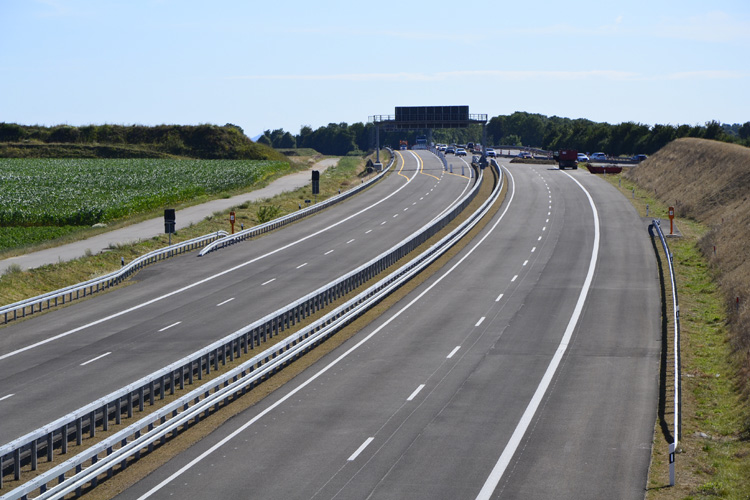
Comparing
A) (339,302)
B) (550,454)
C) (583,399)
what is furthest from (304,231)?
(550,454)

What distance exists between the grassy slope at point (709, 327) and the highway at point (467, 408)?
1.02m

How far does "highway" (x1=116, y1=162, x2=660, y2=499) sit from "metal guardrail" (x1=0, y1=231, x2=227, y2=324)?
14.1 m

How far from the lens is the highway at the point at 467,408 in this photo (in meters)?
17.3

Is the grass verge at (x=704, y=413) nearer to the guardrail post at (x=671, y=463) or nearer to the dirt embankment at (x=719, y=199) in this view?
the guardrail post at (x=671, y=463)

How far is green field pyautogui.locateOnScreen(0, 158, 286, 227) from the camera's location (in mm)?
65688

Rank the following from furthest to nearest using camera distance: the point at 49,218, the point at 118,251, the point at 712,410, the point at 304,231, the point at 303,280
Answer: the point at 49,218 → the point at 304,231 → the point at 118,251 → the point at 303,280 → the point at 712,410

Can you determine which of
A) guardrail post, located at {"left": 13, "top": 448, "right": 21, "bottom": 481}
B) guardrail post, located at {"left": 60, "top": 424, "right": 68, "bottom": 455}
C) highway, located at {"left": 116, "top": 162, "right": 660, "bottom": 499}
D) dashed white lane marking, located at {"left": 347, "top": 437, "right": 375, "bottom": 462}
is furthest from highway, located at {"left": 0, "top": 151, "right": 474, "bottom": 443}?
dashed white lane marking, located at {"left": 347, "top": 437, "right": 375, "bottom": 462}

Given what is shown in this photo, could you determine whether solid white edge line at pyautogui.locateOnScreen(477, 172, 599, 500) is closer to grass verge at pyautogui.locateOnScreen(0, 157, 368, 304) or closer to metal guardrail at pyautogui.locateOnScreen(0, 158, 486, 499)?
metal guardrail at pyautogui.locateOnScreen(0, 158, 486, 499)

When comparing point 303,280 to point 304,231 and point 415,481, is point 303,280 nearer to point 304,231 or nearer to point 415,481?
point 304,231

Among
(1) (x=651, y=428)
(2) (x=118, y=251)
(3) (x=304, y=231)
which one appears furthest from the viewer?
(3) (x=304, y=231)

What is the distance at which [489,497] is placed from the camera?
16422 mm

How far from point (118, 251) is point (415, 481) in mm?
35796

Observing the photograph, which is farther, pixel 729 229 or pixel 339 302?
pixel 729 229

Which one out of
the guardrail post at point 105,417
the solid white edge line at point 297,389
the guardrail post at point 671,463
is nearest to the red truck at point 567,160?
the solid white edge line at point 297,389
